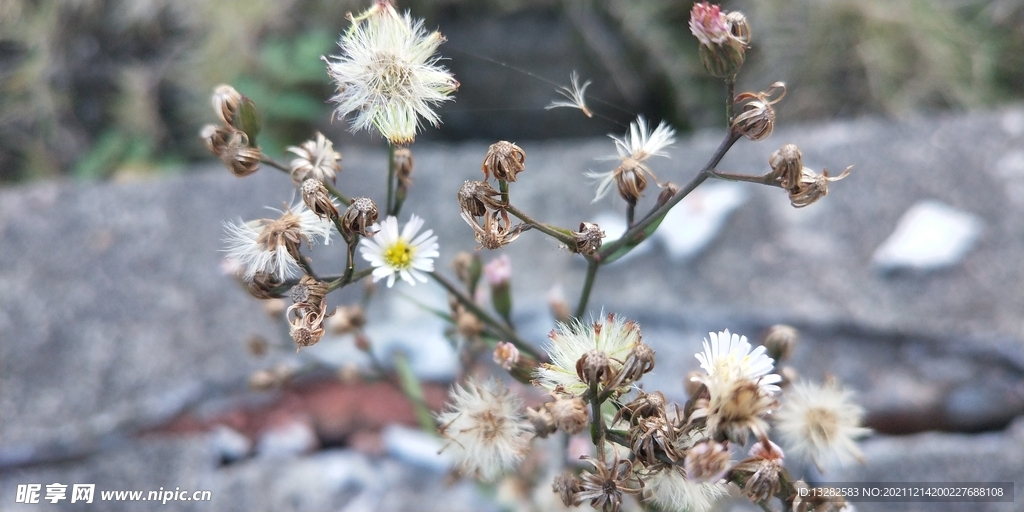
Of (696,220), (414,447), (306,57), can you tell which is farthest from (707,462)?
(306,57)

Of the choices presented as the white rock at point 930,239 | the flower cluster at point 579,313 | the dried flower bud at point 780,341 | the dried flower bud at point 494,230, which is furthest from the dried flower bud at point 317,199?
the white rock at point 930,239

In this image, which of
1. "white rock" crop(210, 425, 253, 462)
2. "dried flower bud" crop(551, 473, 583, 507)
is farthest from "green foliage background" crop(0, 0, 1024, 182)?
"dried flower bud" crop(551, 473, 583, 507)

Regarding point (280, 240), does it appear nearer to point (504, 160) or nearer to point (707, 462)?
point (504, 160)

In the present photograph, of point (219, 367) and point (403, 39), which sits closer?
point (403, 39)

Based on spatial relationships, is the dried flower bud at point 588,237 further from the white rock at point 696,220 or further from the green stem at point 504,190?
the white rock at point 696,220

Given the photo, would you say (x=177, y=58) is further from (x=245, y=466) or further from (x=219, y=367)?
(x=245, y=466)

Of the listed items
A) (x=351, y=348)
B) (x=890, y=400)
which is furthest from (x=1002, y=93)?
(x=351, y=348)
